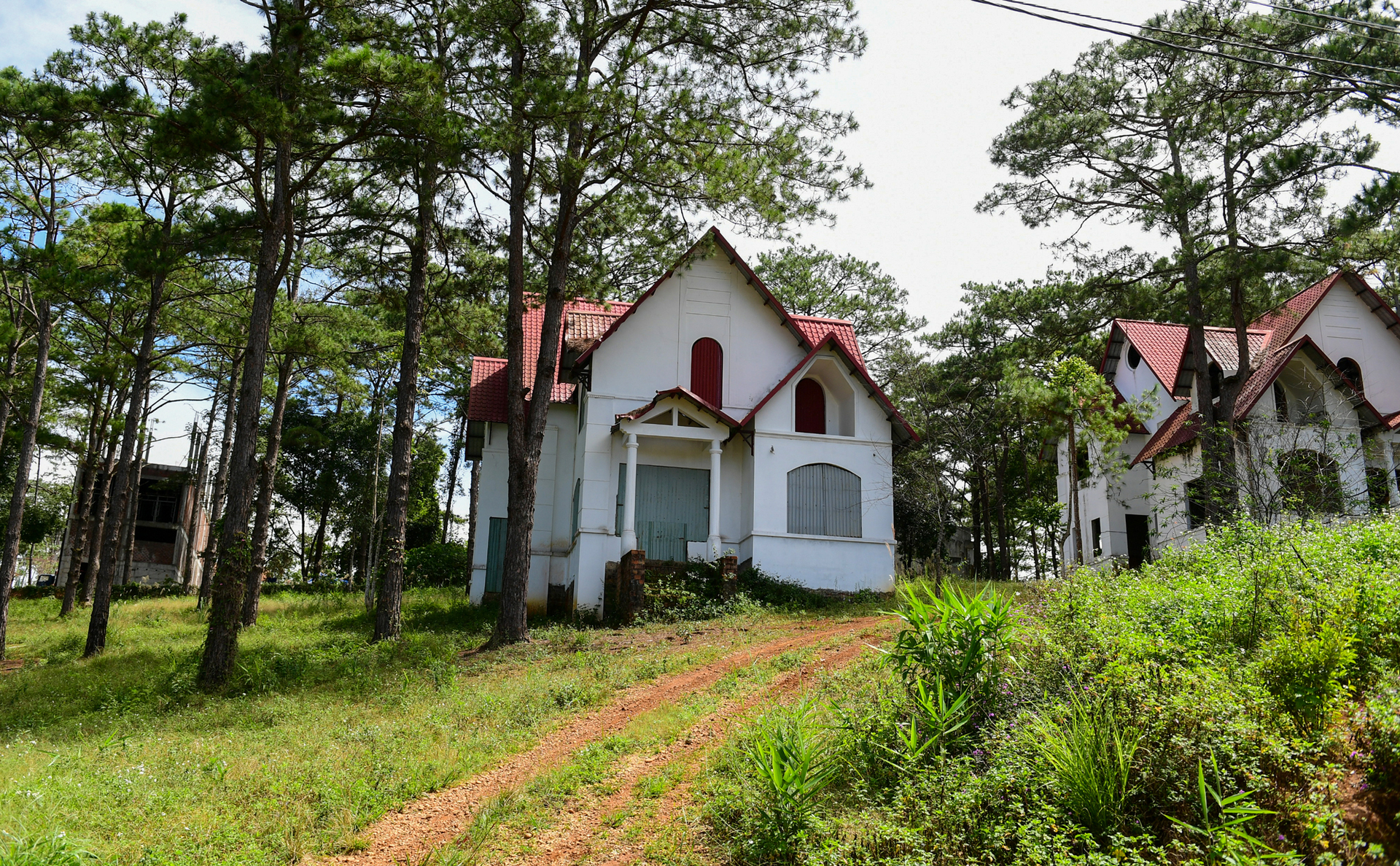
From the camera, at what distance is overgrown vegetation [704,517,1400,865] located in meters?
5.95

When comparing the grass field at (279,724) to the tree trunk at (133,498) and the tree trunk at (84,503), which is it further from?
the tree trunk at (133,498)

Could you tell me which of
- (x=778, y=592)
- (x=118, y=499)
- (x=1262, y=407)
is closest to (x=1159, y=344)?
(x=1262, y=407)

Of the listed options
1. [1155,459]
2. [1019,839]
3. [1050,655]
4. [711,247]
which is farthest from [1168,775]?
[1155,459]

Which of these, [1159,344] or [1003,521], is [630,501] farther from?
[1003,521]

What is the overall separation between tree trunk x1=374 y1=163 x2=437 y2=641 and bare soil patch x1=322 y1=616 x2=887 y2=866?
7387 mm

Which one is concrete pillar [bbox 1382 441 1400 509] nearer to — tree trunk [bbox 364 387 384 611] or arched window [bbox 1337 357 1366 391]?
arched window [bbox 1337 357 1366 391]

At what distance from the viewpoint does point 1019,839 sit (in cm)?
622

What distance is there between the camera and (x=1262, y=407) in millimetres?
23500

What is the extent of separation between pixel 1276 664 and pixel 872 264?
109 ft

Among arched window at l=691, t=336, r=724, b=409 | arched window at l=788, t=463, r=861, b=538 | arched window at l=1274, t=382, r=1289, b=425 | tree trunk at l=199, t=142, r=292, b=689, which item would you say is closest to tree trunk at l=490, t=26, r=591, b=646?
tree trunk at l=199, t=142, r=292, b=689

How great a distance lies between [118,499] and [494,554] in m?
8.56

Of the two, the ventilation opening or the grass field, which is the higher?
Result: the ventilation opening

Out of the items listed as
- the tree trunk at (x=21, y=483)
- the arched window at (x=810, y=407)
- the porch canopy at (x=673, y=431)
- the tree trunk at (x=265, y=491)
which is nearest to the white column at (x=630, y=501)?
the porch canopy at (x=673, y=431)

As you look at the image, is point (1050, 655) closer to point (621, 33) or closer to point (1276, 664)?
point (1276, 664)
